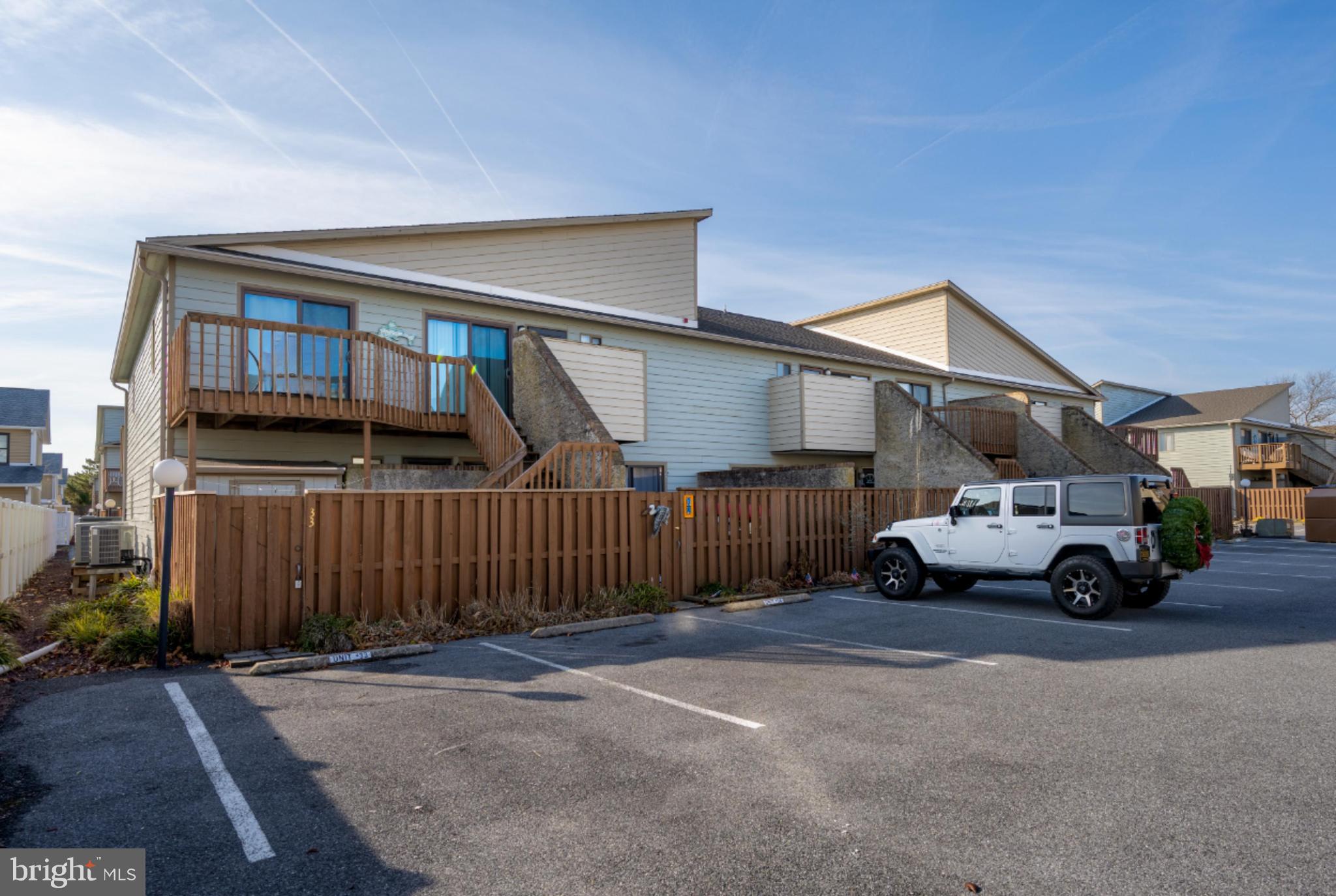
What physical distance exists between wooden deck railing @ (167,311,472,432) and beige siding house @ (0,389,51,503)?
3040 centimetres

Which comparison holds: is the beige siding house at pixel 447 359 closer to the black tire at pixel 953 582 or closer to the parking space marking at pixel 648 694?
the parking space marking at pixel 648 694

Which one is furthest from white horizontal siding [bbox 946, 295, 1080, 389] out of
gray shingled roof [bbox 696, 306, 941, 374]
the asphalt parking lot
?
the asphalt parking lot

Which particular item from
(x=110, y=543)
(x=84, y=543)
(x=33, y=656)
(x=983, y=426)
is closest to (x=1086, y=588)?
(x=33, y=656)

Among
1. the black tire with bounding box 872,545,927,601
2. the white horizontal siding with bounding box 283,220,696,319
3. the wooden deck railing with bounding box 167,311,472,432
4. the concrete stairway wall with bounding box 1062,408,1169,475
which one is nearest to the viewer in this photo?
the wooden deck railing with bounding box 167,311,472,432

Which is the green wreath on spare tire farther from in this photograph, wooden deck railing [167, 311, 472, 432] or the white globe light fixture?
the white globe light fixture

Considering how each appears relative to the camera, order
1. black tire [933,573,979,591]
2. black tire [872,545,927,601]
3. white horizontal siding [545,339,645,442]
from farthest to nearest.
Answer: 1. white horizontal siding [545,339,645,442]
2. black tire [933,573,979,591]
3. black tire [872,545,927,601]

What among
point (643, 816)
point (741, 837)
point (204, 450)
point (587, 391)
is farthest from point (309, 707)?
point (587, 391)

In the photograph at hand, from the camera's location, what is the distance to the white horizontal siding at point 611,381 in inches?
575

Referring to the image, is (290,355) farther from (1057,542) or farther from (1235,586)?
(1235,586)

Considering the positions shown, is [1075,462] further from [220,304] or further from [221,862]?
[221,862]

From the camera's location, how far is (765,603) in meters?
11.2

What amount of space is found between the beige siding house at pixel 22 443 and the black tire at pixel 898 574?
1482 inches

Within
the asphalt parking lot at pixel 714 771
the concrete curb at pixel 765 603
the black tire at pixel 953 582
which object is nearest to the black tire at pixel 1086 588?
the asphalt parking lot at pixel 714 771

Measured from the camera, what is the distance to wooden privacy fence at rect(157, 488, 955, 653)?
7.94 m
